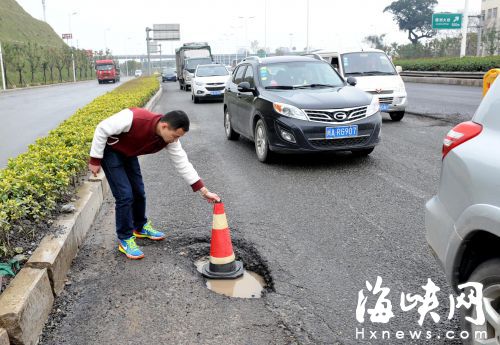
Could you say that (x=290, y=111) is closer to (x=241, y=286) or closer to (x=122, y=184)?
(x=122, y=184)

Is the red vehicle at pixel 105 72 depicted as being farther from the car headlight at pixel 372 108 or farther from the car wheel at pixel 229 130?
the car headlight at pixel 372 108

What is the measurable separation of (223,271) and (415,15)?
84413 millimetres

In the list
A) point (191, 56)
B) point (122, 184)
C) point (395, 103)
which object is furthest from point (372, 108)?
point (191, 56)

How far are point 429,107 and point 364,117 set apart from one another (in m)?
8.55

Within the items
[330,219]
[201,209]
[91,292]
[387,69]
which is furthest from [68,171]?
[387,69]

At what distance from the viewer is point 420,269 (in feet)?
12.2

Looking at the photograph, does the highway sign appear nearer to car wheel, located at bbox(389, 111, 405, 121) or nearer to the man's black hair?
car wheel, located at bbox(389, 111, 405, 121)

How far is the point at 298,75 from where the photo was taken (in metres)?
8.32

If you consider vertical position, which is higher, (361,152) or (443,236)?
(443,236)

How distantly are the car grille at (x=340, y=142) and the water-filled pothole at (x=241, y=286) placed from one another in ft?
10.9

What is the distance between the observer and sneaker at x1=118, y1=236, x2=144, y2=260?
414 centimetres

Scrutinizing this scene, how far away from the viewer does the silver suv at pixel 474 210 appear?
2.16 meters

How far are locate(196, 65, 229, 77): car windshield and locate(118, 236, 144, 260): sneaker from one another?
17.6 meters

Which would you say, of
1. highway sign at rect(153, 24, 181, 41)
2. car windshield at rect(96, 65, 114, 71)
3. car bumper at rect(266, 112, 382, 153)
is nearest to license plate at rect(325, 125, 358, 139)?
car bumper at rect(266, 112, 382, 153)
